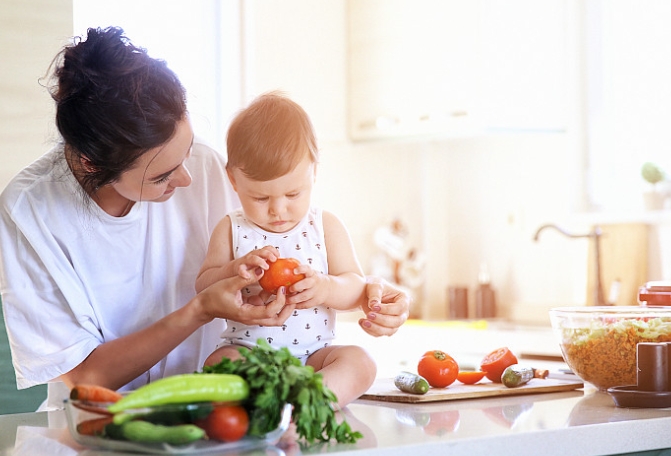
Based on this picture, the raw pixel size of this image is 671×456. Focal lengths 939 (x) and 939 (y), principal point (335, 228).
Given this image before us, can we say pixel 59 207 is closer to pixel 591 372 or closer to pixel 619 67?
pixel 591 372

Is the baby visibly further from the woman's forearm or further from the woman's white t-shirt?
the woman's white t-shirt

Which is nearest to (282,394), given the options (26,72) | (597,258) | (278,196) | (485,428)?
(485,428)

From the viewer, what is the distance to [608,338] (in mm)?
1509

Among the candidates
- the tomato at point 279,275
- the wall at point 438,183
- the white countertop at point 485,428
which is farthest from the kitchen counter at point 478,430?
the wall at point 438,183

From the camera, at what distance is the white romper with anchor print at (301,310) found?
151cm

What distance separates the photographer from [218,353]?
4.73 ft

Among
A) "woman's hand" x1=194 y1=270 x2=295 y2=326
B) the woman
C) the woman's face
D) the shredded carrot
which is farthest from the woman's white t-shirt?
the shredded carrot

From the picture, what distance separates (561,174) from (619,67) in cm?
50

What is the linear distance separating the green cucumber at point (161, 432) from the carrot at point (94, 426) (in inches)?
1.3

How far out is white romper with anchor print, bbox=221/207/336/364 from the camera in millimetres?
1515

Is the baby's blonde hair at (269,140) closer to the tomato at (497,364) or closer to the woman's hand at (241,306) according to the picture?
the woman's hand at (241,306)

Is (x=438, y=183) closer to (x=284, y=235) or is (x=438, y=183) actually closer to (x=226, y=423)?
(x=284, y=235)

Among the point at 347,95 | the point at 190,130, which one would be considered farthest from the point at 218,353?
the point at 347,95

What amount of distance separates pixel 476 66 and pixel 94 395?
305 centimetres
